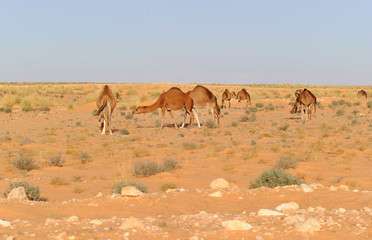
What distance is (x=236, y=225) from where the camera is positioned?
5203 millimetres

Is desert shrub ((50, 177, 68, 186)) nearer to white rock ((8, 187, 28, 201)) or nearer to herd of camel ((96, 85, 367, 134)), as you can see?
white rock ((8, 187, 28, 201))

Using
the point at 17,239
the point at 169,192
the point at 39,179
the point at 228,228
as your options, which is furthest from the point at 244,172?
the point at 17,239

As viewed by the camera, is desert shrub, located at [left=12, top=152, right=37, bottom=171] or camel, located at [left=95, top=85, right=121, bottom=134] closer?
desert shrub, located at [left=12, top=152, right=37, bottom=171]

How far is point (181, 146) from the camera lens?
58.6ft

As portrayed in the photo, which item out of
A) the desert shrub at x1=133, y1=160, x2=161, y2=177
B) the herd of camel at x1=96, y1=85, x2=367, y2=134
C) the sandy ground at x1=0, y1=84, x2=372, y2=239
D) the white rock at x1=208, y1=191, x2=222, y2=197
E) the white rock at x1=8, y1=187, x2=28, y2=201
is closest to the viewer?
the sandy ground at x1=0, y1=84, x2=372, y2=239

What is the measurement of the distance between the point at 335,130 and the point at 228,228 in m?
19.2

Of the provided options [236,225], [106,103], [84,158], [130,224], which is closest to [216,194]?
[236,225]

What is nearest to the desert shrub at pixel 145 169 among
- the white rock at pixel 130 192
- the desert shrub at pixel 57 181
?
the desert shrub at pixel 57 181

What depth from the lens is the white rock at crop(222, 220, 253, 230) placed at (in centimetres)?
517

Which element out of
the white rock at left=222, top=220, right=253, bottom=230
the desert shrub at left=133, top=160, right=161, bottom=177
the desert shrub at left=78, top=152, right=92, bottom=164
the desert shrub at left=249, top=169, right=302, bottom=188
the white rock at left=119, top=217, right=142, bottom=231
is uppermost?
the white rock at left=222, top=220, right=253, bottom=230

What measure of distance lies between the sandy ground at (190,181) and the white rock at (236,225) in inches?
3.7

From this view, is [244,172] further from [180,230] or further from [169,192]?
[180,230]

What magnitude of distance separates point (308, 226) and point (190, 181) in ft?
20.8

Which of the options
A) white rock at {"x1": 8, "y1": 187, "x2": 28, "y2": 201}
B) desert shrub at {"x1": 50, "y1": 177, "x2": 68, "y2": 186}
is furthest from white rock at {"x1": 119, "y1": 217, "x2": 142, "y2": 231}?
desert shrub at {"x1": 50, "y1": 177, "x2": 68, "y2": 186}
